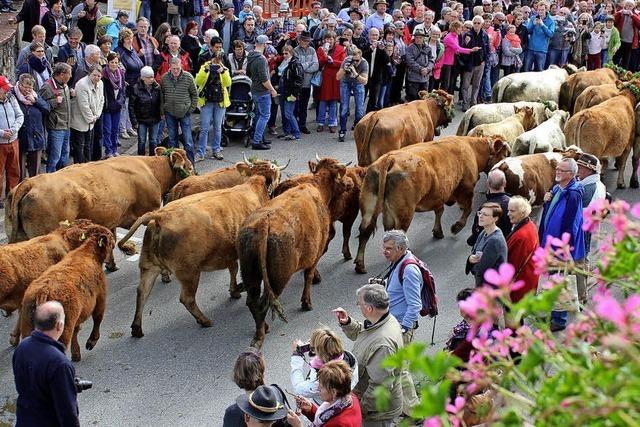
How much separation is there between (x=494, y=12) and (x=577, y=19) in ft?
8.27

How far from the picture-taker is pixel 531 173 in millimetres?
10930

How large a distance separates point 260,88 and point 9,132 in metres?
4.44

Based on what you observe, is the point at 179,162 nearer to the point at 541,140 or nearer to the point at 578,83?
the point at 541,140

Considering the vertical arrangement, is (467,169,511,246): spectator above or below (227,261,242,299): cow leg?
above

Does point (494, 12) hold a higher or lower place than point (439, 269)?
higher

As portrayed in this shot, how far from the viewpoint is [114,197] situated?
388 inches

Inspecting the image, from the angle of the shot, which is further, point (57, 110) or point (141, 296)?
point (57, 110)

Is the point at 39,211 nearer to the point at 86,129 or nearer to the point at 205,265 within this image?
the point at 205,265

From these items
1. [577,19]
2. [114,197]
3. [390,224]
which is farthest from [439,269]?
[577,19]

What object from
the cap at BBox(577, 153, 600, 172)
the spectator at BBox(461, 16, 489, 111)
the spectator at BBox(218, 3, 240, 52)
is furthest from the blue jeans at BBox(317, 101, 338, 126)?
the cap at BBox(577, 153, 600, 172)

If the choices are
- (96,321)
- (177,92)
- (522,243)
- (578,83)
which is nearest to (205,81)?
(177,92)

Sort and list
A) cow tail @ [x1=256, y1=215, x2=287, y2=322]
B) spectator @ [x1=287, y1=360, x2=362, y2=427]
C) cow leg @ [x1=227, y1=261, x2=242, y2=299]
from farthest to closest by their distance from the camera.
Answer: cow leg @ [x1=227, y1=261, x2=242, y2=299]
cow tail @ [x1=256, y1=215, x2=287, y2=322]
spectator @ [x1=287, y1=360, x2=362, y2=427]

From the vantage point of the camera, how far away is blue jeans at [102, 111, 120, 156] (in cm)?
1287

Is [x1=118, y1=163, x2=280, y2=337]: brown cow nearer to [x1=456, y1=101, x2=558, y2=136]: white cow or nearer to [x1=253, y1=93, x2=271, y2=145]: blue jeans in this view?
[x1=253, y1=93, x2=271, y2=145]: blue jeans
